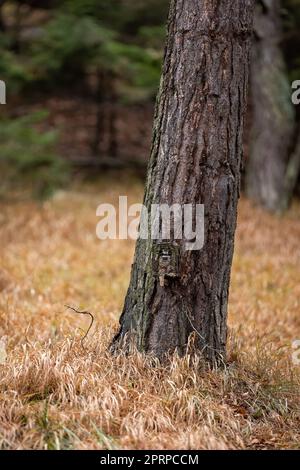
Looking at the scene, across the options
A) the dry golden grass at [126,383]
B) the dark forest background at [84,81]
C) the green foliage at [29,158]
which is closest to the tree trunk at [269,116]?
the dark forest background at [84,81]

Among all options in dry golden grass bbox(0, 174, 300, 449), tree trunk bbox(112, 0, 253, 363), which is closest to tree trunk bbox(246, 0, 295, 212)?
dry golden grass bbox(0, 174, 300, 449)

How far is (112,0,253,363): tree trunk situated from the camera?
12.7ft

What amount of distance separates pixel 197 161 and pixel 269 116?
782cm

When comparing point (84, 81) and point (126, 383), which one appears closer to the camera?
point (126, 383)

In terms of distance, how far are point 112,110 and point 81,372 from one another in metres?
11.2

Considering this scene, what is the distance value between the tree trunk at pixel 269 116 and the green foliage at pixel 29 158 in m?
3.68

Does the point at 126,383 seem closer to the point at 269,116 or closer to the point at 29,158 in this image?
the point at 29,158

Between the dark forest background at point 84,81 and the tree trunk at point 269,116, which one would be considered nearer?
the dark forest background at point 84,81

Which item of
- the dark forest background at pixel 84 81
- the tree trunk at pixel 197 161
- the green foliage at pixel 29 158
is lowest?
the tree trunk at pixel 197 161

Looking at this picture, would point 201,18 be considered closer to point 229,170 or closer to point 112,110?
point 229,170

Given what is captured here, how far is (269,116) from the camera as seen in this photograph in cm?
1131

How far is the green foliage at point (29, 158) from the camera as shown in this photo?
32.4ft

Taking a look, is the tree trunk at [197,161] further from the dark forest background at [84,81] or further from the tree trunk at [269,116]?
the tree trunk at [269,116]

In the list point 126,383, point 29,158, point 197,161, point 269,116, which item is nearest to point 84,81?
point 29,158
